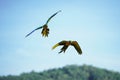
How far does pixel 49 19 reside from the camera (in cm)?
189

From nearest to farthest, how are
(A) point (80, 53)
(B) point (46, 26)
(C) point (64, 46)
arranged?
(A) point (80, 53) → (C) point (64, 46) → (B) point (46, 26)

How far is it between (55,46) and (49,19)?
7.9 inches

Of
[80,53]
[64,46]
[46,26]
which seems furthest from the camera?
[46,26]

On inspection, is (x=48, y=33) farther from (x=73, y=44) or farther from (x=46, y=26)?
(x=73, y=44)

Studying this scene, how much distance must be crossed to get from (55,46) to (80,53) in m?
0.16

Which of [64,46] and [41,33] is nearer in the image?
[64,46]

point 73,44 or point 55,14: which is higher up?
point 55,14

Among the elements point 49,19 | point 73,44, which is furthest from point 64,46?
point 49,19

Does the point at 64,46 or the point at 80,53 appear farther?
the point at 64,46

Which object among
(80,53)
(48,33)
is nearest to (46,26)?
(48,33)

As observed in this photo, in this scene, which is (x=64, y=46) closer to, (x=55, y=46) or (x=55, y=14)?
(x=55, y=46)

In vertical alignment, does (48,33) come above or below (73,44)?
above

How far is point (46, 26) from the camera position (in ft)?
6.59

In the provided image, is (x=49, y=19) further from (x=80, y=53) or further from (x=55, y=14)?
(x=80, y=53)
